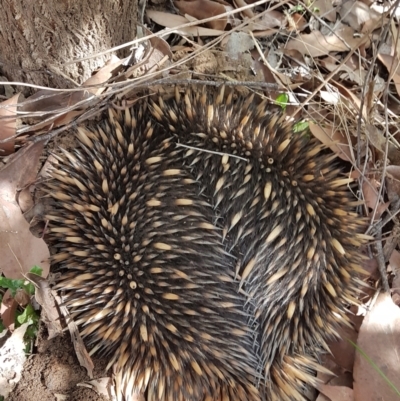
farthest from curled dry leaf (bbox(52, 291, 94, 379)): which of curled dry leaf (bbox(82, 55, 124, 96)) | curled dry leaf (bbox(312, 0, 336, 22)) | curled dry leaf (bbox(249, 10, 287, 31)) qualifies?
curled dry leaf (bbox(312, 0, 336, 22))

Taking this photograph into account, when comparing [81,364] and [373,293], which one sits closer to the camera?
[81,364]

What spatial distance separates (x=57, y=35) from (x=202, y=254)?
3.35ft

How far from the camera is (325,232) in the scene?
6.30 feet

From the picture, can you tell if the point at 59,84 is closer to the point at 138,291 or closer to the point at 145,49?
the point at 145,49

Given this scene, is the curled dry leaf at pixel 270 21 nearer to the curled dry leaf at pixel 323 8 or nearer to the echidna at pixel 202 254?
the curled dry leaf at pixel 323 8

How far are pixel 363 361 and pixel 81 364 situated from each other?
3.92ft

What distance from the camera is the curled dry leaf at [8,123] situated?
6.75 feet

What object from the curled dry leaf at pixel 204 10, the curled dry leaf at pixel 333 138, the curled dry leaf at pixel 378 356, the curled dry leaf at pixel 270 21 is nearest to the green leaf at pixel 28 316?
Result: the curled dry leaf at pixel 378 356

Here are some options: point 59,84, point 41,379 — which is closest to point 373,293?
point 41,379

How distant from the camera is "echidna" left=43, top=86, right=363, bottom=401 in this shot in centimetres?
180

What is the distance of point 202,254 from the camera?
1819 mm

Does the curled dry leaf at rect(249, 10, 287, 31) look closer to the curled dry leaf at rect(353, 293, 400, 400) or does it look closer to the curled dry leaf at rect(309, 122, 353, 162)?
the curled dry leaf at rect(309, 122, 353, 162)

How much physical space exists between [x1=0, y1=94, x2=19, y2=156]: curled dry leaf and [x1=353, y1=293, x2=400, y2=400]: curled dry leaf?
172 cm

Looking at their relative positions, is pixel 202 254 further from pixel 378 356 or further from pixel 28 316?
pixel 378 356
